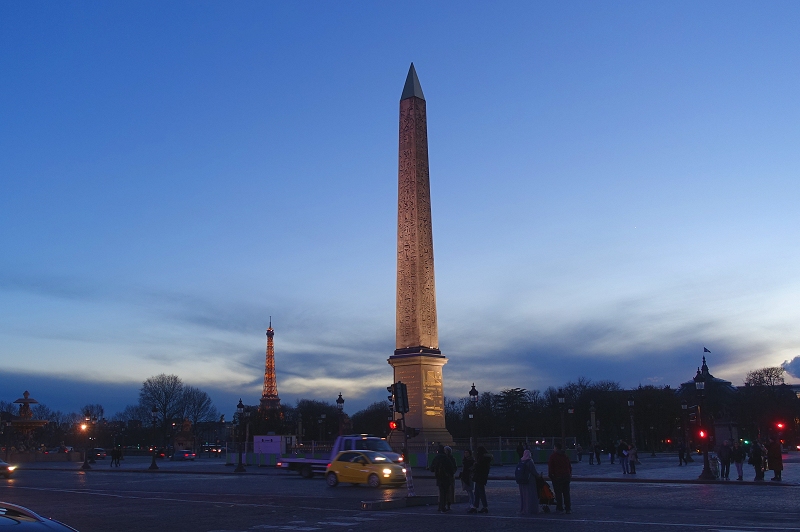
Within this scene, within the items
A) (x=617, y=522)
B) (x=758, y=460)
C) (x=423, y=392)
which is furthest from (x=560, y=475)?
(x=423, y=392)

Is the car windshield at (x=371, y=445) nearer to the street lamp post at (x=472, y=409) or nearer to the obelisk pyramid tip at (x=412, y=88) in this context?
the street lamp post at (x=472, y=409)

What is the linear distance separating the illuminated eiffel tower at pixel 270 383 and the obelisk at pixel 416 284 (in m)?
96.7

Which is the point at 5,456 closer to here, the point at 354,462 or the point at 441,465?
the point at 354,462

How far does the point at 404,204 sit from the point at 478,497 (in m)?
22.8

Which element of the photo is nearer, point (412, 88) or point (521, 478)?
point (521, 478)

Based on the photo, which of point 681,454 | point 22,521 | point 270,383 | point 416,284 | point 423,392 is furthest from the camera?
point 270,383

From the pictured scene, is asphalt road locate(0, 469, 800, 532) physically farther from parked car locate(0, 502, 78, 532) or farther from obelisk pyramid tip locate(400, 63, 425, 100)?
obelisk pyramid tip locate(400, 63, 425, 100)

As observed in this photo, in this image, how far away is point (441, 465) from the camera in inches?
647

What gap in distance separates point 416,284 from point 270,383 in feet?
345

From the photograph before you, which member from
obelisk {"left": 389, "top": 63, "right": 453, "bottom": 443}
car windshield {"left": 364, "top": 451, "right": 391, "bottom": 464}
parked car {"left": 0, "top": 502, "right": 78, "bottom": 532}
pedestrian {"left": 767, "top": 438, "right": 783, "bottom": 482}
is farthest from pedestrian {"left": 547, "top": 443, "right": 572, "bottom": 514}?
obelisk {"left": 389, "top": 63, "right": 453, "bottom": 443}

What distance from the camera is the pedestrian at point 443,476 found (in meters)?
16.1

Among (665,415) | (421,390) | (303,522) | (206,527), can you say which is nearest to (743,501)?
(303,522)

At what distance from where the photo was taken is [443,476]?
1625cm

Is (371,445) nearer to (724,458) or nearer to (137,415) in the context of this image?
(724,458)
